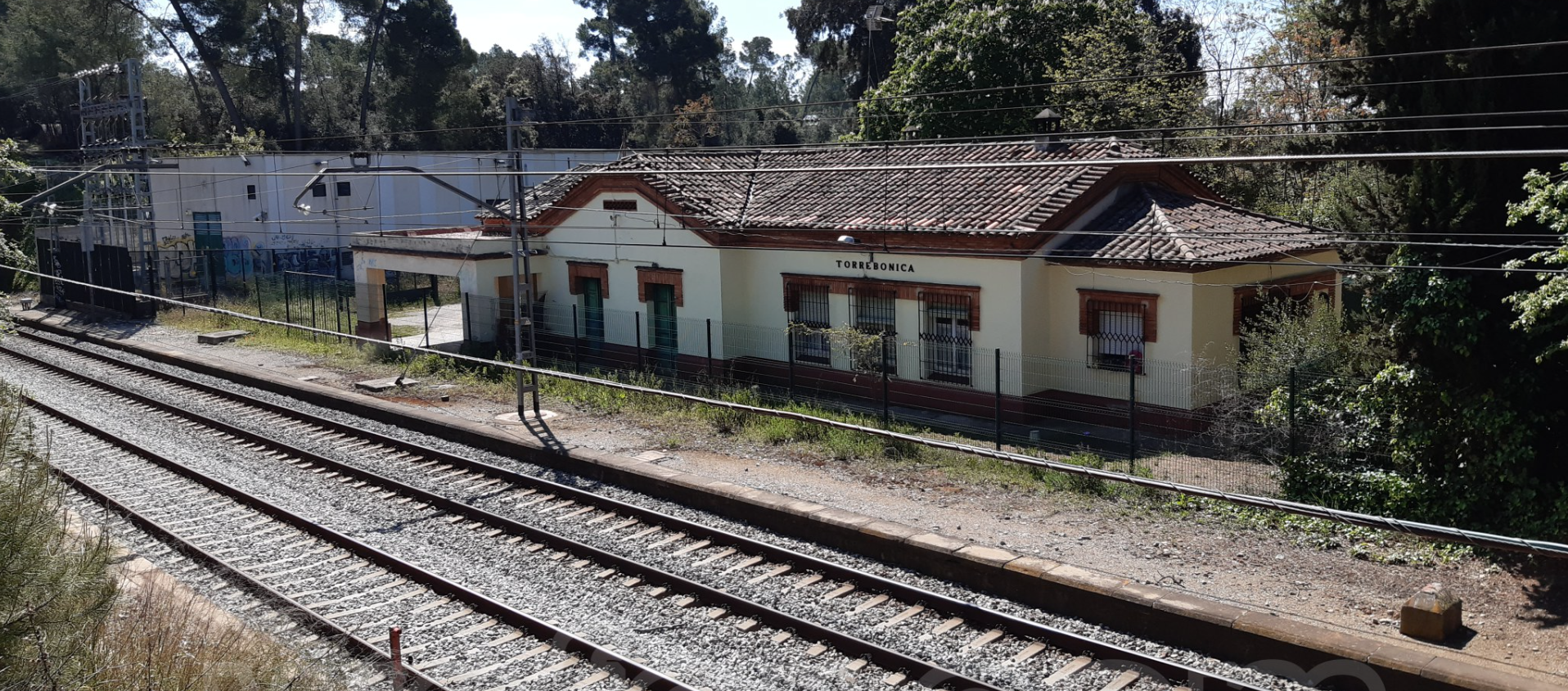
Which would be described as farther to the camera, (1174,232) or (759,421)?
(1174,232)

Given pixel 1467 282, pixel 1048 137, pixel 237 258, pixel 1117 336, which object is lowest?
pixel 1117 336

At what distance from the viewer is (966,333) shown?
2056cm

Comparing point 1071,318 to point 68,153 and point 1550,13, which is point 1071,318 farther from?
point 68,153

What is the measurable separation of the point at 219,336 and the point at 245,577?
20.8 meters

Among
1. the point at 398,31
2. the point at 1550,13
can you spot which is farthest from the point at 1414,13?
the point at 398,31

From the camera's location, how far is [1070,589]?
10.3 meters

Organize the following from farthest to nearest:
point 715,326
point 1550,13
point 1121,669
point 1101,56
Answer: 1. point 1101,56
2. point 715,326
3. point 1550,13
4. point 1121,669

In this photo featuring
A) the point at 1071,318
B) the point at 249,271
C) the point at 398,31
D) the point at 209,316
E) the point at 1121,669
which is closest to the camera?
the point at 1121,669

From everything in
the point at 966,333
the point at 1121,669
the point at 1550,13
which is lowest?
the point at 1121,669

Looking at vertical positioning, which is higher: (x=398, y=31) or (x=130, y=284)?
(x=398, y=31)

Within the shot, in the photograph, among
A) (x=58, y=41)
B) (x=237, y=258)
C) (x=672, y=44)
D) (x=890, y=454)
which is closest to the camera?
(x=890, y=454)

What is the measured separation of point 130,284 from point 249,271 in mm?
10760

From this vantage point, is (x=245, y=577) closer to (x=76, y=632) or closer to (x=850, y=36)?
(x=76, y=632)

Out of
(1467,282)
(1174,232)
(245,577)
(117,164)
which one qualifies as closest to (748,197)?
(1174,232)
